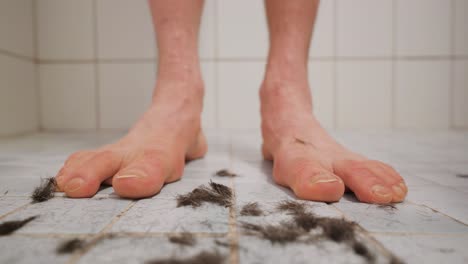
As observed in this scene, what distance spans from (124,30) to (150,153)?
167 cm

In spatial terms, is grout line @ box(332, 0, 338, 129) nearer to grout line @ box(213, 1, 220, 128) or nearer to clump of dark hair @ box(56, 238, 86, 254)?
grout line @ box(213, 1, 220, 128)

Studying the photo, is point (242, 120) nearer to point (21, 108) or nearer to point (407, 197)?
point (21, 108)

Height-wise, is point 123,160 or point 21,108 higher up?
point 21,108

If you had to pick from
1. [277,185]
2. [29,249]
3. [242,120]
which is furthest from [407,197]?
[242,120]

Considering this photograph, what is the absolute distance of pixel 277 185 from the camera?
0.71 m

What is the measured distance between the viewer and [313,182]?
0.57 metres

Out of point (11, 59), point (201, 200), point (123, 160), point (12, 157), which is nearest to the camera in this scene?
point (201, 200)

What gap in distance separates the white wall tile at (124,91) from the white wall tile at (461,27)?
79.3 inches

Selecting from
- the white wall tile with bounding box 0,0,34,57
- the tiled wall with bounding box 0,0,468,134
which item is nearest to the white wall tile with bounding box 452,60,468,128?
the tiled wall with bounding box 0,0,468,134

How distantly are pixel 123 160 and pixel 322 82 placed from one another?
1722 millimetres

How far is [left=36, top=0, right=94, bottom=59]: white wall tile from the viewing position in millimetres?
2045

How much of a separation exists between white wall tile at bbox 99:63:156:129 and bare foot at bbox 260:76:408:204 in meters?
1.35

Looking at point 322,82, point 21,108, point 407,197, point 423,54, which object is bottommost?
point 407,197

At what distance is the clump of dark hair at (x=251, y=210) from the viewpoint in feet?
1.64
